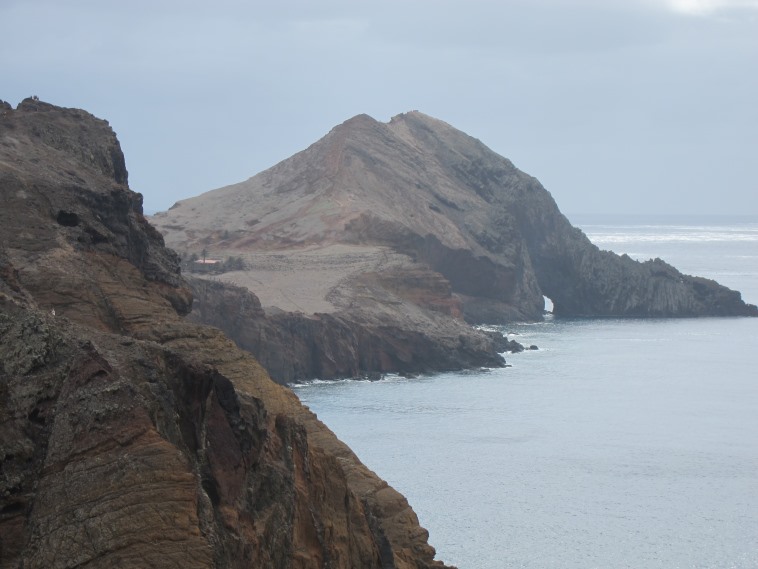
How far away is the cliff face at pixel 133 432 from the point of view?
464 inches

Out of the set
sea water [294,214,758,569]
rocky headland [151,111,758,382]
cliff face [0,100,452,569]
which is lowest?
sea water [294,214,758,569]

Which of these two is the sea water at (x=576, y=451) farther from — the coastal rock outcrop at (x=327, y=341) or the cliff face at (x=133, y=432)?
the cliff face at (x=133, y=432)

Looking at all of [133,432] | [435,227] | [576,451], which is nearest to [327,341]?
[576,451]

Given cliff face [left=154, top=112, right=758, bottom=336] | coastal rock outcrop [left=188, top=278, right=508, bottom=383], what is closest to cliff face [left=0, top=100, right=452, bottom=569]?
coastal rock outcrop [left=188, top=278, right=508, bottom=383]

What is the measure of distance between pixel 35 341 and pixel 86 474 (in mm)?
1830

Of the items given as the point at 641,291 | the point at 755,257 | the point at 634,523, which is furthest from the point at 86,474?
the point at 755,257

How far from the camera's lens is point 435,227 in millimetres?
101125

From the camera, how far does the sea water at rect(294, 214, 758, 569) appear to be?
38469mm

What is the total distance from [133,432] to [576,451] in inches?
1673

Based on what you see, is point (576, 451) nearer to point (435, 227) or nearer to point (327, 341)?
point (327, 341)

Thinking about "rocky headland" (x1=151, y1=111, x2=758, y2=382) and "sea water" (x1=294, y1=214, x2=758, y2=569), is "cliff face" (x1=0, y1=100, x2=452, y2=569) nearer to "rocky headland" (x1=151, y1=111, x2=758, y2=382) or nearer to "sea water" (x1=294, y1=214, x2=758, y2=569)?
"sea water" (x1=294, y1=214, x2=758, y2=569)

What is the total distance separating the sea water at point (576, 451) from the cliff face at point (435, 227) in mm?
14178

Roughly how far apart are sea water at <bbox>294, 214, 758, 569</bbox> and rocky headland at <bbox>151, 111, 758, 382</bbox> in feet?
11.0

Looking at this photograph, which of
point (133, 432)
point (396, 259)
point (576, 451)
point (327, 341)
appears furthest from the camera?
point (396, 259)
